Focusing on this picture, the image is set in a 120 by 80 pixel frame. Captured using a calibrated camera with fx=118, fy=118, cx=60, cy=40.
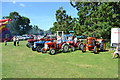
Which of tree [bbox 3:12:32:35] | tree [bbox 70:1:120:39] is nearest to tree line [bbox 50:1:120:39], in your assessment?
tree [bbox 70:1:120:39]

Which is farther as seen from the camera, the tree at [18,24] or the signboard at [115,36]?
Result: the tree at [18,24]

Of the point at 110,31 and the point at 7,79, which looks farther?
the point at 110,31

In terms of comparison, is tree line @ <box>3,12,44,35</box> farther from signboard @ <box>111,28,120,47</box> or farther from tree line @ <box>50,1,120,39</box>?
signboard @ <box>111,28,120,47</box>

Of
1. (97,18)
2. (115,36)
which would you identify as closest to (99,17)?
(97,18)

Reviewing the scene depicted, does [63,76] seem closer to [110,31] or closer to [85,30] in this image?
[110,31]

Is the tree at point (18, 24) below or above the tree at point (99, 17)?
above

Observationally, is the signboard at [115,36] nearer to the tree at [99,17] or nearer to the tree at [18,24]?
the tree at [99,17]

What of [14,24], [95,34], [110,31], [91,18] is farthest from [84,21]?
[14,24]

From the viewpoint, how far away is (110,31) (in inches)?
550

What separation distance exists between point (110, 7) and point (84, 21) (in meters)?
4.03

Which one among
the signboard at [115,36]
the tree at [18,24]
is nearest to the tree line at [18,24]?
the tree at [18,24]

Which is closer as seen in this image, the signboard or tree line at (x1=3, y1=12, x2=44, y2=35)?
the signboard

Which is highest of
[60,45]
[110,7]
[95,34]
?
[110,7]

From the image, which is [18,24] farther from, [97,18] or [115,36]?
[115,36]
